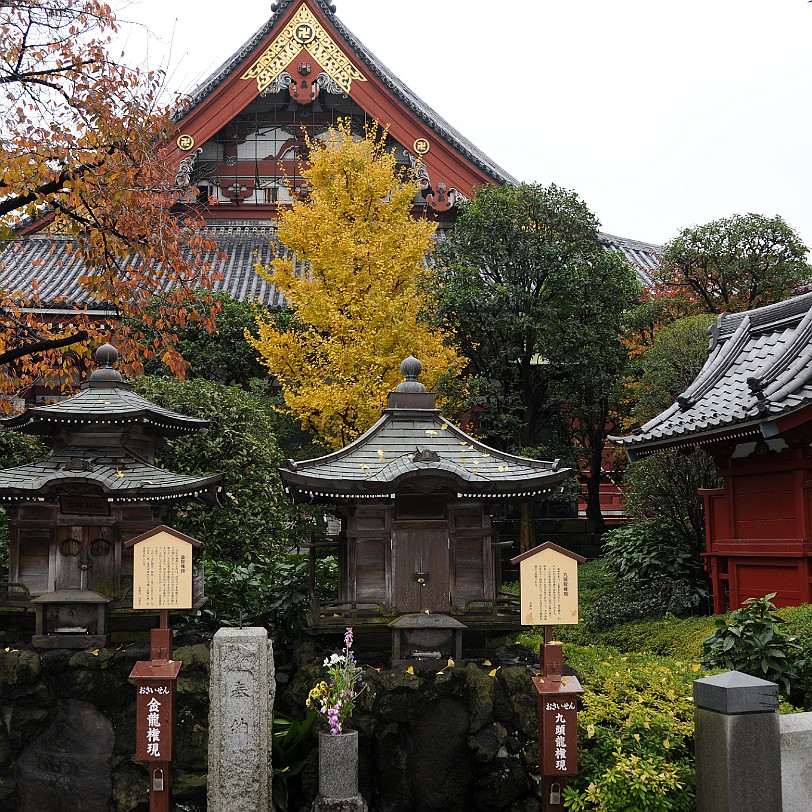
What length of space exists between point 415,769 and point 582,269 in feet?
36.1

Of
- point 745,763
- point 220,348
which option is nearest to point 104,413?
point 745,763

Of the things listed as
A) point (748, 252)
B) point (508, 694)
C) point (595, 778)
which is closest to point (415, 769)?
point (508, 694)

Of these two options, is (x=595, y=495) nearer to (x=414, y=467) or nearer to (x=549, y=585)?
(x=414, y=467)

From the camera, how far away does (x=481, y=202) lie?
17.4m

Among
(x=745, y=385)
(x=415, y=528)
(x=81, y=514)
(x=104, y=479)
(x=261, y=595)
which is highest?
(x=745, y=385)

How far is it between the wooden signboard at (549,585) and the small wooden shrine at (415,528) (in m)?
1.47

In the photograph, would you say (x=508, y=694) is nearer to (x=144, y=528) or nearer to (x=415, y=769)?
(x=415, y=769)

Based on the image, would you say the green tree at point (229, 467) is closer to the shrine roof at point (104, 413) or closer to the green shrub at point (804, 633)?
the shrine roof at point (104, 413)

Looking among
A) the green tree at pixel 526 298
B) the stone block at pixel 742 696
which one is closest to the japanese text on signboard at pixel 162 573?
the stone block at pixel 742 696

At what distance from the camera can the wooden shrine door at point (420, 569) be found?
9.33m

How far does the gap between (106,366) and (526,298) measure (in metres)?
8.81

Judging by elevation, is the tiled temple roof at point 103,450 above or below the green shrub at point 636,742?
above

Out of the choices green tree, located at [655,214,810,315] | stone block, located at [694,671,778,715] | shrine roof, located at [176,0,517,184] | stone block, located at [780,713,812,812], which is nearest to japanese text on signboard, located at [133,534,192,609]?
stone block, located at [694,671,778,715]

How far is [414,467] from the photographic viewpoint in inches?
353
